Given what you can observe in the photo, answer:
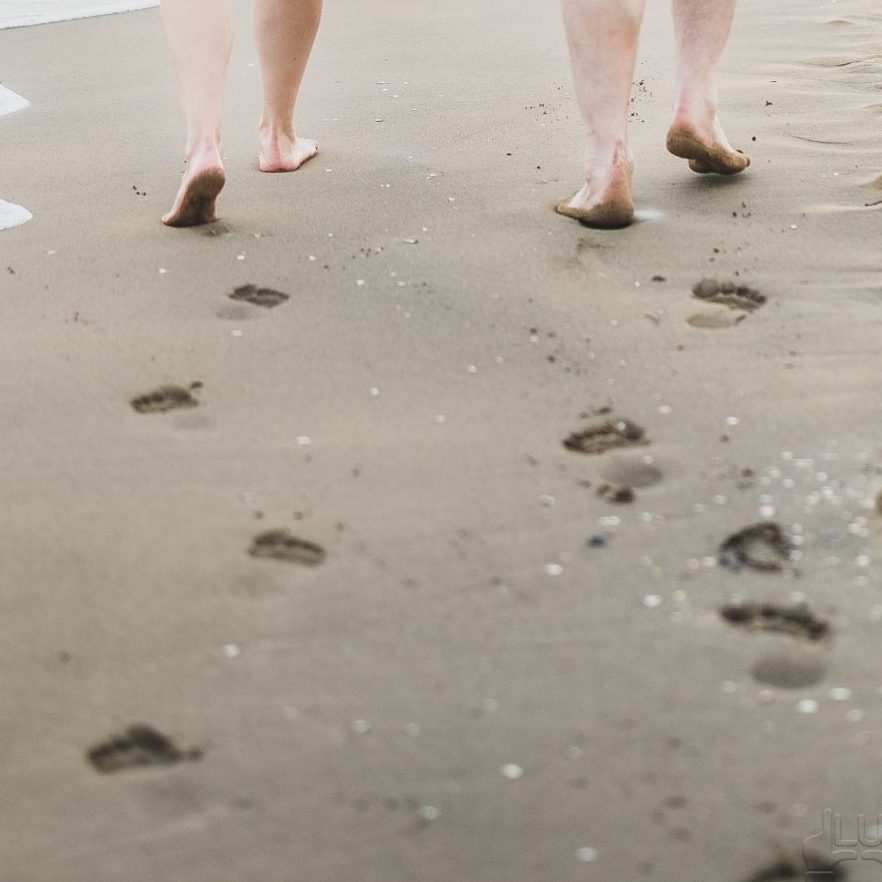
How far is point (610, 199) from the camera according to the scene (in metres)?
2.37

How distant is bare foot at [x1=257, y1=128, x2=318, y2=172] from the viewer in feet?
9.16

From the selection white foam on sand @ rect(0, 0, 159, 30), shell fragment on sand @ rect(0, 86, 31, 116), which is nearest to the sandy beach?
shell fragment on sand @ rect(0, 86, 31, 116)

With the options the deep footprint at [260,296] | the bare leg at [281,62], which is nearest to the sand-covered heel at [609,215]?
the deep footprint at [260,296]

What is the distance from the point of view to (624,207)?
2367 millimetres

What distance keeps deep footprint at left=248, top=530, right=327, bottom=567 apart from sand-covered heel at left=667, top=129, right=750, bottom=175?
1469 mm

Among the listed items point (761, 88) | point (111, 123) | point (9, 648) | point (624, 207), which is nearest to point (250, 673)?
point (9, 648)

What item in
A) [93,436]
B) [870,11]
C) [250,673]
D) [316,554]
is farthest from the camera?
[870,11]

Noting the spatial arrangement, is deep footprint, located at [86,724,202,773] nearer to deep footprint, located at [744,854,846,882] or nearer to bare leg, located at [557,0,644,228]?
deep footprint, located at [744,854,846,882]

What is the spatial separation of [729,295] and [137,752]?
4.42ft

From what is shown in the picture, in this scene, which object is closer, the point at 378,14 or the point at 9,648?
the point at 9,648

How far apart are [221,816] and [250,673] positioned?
7.6 inches

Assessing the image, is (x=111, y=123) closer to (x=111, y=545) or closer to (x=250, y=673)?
(x=111, y=545)

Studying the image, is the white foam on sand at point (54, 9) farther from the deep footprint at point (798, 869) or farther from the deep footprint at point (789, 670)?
the deep footprint at point (798, 869)

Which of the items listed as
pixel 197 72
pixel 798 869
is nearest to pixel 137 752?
pixel 798 869
